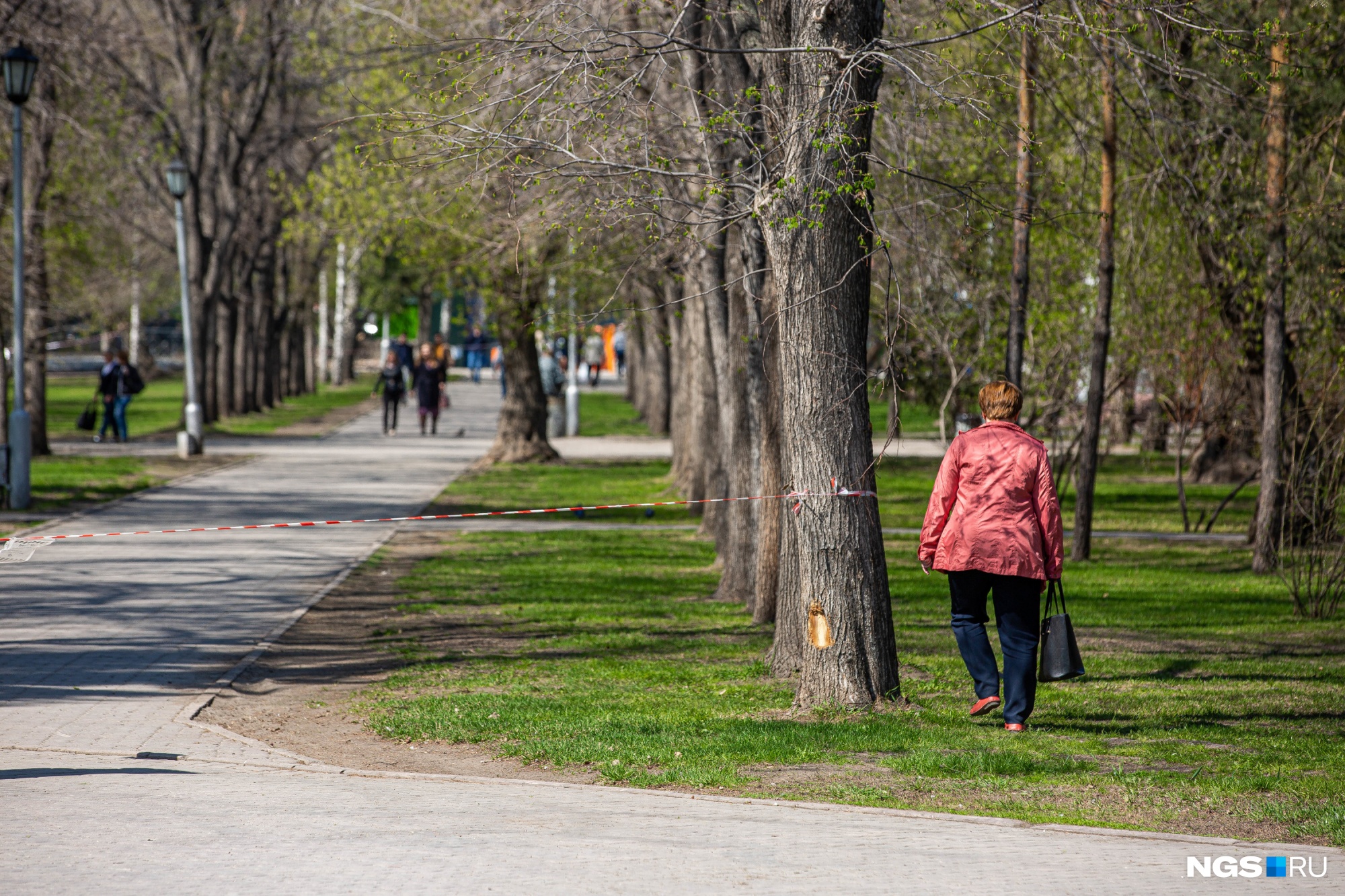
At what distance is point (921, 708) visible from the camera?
802cm

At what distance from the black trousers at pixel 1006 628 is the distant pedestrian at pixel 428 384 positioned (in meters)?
26.0

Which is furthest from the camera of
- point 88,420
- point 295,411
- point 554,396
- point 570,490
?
point 295,411

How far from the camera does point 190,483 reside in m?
21.8

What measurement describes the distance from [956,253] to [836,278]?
22.7ft

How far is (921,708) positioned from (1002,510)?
128cm

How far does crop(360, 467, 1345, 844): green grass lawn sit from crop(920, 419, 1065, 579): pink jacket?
2.81 ft

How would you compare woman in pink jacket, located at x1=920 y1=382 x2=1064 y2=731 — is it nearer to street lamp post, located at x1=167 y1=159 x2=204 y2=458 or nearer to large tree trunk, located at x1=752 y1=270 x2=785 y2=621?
large tree trunk, located at x1=752 y1=270 x2=785 y2=621

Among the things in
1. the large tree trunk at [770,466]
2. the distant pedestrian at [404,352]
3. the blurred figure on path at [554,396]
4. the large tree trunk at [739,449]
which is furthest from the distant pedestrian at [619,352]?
the large tree trunk at [770,466]

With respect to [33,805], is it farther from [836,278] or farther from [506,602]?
[506,602]

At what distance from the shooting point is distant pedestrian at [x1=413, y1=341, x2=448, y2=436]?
33.3 meters

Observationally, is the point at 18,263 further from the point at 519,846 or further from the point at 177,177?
the point at 519,846

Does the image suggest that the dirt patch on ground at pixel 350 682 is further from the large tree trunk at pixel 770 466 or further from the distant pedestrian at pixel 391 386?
the distant pedestrian at pixel 391 386

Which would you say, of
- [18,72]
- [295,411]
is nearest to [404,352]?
[295,411]

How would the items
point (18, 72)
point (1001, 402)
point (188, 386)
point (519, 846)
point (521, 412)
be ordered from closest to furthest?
point (519, 846), point (1001, 402), point (18, 72), point (188, 386), point (521, 412)
